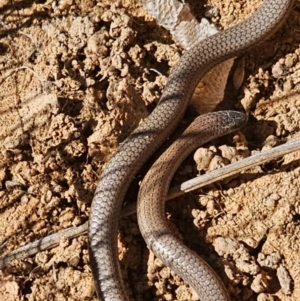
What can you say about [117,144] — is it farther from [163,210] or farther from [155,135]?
[163,210]

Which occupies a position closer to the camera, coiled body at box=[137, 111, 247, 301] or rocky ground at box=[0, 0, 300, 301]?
coiled body at box=[137, 111, 247, 301]

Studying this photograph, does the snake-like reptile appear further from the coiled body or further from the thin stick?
the thin stick

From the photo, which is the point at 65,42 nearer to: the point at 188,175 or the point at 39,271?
the point at 188,175

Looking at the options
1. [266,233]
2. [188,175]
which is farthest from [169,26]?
[266,233]

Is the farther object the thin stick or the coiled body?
the thin stick

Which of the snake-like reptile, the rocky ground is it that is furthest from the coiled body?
the rocky ground
